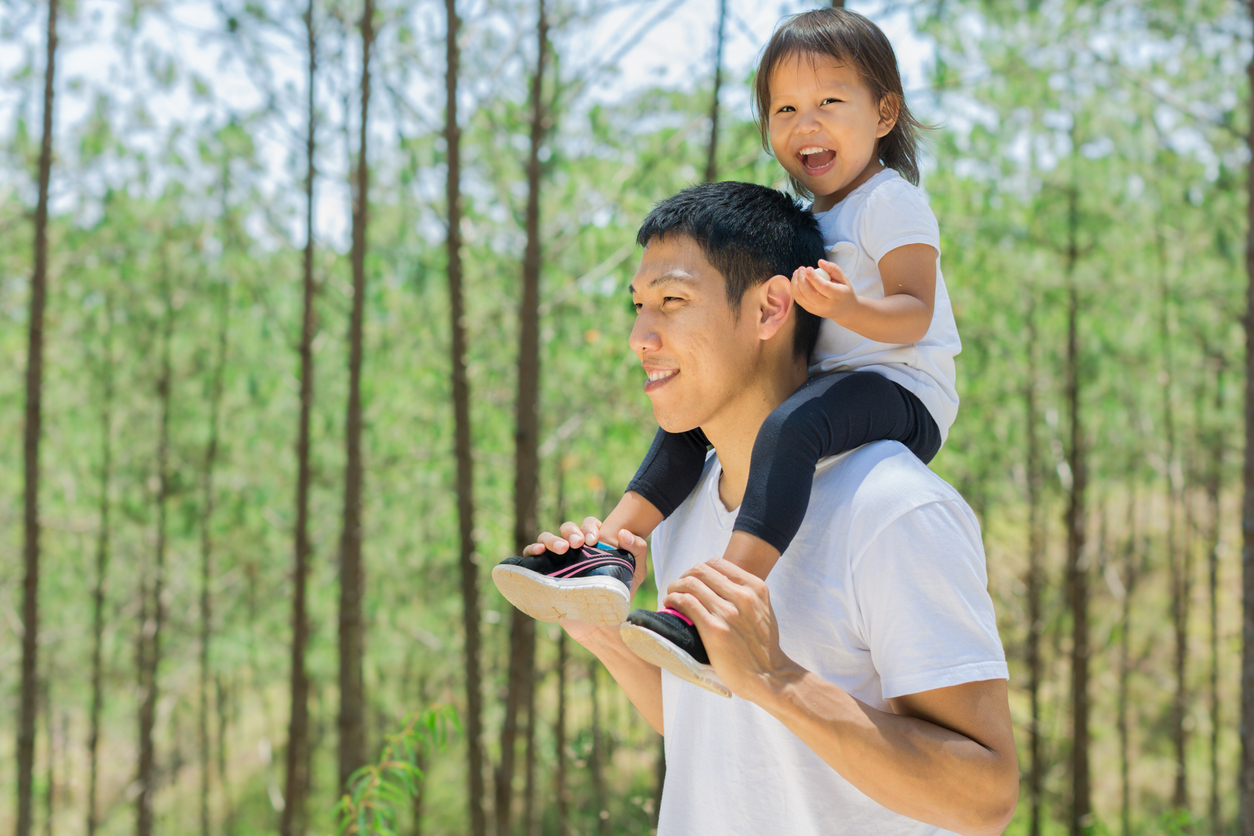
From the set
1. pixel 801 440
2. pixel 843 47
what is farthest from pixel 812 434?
pixel 843 47

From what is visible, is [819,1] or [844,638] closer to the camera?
[844,638]

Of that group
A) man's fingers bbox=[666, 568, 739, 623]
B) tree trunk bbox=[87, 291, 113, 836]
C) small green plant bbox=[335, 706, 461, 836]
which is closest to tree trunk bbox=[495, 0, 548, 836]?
small green plant bbox=[335, 706, 461, 836]

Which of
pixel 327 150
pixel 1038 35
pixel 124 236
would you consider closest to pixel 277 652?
pixel 124 236

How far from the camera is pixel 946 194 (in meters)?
8.39

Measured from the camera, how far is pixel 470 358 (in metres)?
7.70

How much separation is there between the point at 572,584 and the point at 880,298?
0.60m

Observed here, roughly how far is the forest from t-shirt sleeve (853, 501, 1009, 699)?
1.18 m

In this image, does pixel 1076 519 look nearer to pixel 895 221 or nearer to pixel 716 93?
pixel 716 93

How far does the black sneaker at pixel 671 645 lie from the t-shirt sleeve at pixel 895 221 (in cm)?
64

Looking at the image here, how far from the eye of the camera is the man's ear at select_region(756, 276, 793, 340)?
1.23 metres

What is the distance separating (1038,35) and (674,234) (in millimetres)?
7724

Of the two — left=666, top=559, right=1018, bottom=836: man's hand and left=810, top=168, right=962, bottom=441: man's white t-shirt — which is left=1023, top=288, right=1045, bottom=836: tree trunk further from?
left=666, top=559, right=1018, bottom=836: man's hand

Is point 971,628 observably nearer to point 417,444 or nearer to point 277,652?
point 417,444

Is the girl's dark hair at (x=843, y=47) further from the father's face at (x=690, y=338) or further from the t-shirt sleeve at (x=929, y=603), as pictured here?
the t-shirt sleeve at (x=929, y=603)
